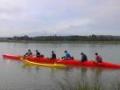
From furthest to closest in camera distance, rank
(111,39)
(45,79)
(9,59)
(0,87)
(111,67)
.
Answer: (111,39) < (9,59) < (111,67) < (45,79) < (0,87)

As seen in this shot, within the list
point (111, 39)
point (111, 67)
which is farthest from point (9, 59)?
point (111, 39)

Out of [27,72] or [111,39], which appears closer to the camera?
[27,72]

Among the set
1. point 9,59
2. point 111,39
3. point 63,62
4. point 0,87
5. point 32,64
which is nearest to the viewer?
point 0,87

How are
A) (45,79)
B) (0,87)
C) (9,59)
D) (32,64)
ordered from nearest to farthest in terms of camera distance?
(0,87), (45,79), (32,64), (9,59)

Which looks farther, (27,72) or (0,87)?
(27,72)

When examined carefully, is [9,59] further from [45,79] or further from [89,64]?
[45,79]

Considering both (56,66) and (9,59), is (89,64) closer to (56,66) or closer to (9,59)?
(56,66)

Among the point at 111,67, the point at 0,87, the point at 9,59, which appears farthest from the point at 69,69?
the point at 9,59

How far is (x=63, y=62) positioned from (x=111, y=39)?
289 ft

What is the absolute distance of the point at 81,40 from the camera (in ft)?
403

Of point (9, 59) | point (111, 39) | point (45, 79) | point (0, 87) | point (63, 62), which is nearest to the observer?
point (0, 87)

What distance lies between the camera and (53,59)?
33062 millimetres

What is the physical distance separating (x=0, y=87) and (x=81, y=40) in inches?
4008

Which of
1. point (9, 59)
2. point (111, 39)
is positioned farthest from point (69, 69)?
point (111, 39)
